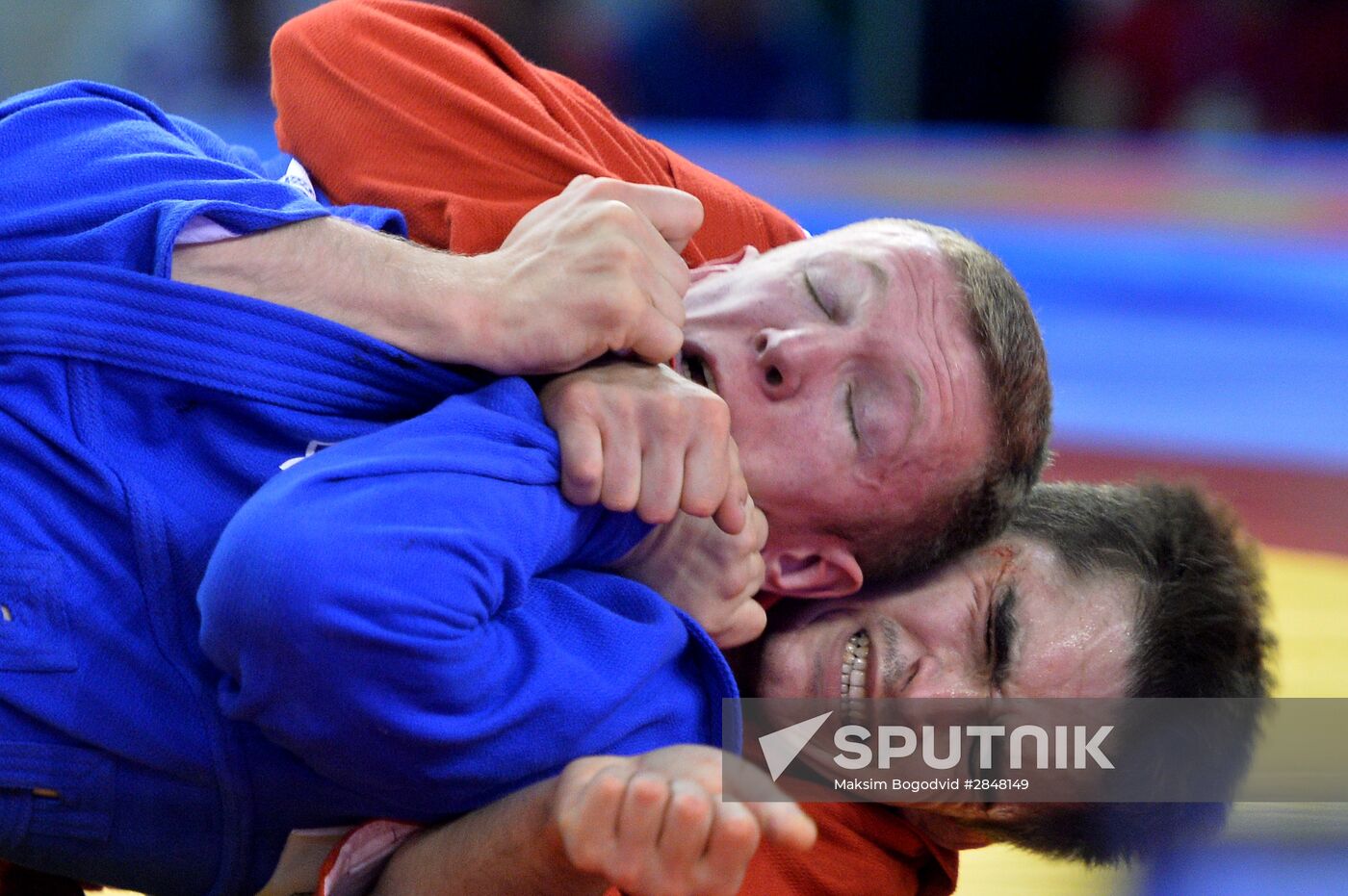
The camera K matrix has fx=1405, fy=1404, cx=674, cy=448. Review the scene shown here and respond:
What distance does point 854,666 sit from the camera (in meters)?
1.50

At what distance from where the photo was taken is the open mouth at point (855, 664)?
150 cm

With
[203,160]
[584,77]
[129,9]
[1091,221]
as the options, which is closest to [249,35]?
[129,9]

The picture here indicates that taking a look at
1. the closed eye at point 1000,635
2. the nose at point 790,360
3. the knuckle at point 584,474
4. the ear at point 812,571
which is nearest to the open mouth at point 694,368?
the nose at point 790,360

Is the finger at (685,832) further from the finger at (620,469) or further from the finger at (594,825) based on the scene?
the finger at (620,469)

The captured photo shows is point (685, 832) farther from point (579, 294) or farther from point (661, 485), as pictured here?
point (579, 294)

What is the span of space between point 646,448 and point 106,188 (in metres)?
0.55

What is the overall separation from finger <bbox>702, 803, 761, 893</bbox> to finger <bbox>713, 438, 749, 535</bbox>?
13.8 inches

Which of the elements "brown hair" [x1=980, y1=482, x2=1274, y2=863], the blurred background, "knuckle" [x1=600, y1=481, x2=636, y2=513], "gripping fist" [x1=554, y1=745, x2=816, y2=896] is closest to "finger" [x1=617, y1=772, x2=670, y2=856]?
"gripping fist" [x1=554, y1=745, x2=816, y2=896]

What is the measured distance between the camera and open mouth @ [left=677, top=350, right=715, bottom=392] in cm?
145

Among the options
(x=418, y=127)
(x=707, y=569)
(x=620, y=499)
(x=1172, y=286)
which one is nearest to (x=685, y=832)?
(x=620, y=499)

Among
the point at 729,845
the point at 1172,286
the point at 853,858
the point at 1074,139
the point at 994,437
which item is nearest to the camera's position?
the point at 729,845

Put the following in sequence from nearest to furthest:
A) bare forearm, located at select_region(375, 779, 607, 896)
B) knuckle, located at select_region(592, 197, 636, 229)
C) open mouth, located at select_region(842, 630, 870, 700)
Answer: bare forearm, located at select_region(375, 779, 607, 896), knuckle, located at select_region(592, 197, 636, 229), open mouth, located at select_region(842, 630, 870, 700)

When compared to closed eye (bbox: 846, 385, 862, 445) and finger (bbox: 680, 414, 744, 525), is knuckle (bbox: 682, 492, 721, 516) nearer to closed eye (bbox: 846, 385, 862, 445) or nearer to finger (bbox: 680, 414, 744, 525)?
finger (bbox: 680, 414, 744, 525)

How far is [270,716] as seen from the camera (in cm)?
106
